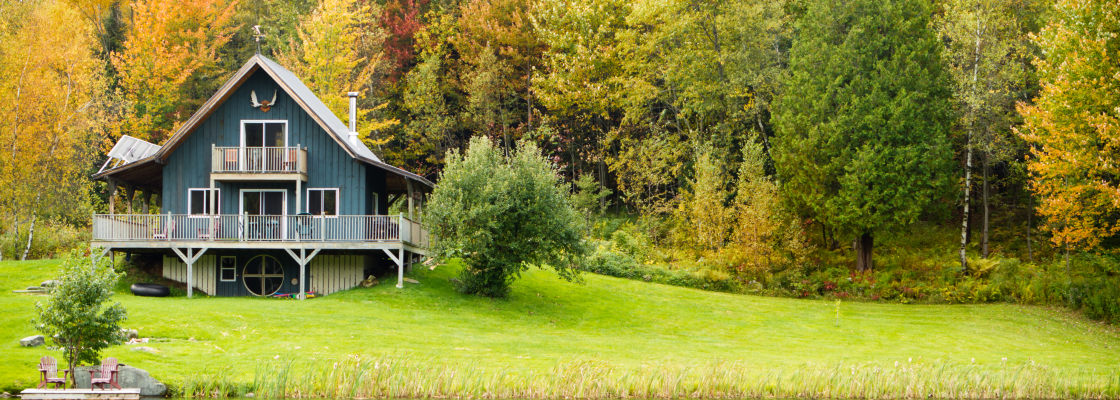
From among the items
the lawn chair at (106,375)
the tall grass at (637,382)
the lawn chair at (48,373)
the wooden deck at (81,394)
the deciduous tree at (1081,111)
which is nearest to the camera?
the wooden deck at (81,394)

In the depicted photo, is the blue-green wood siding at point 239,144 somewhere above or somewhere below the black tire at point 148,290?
above

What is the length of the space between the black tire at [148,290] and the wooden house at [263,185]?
3.54ft

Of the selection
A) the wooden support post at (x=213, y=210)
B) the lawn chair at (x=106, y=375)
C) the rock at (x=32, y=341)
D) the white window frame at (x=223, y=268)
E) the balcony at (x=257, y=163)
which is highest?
the balcony at (x=257, y=163)

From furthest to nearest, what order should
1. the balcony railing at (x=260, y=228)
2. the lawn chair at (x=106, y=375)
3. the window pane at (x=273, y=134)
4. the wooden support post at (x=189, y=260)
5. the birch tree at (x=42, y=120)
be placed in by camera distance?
the birch tree at (x=42, y=120) < the window pane at (x=273, y=134) < the balcony railing at (x=260, y=228) < the wooden support post at (x=189, y=260) < the lawn chair at (x=106, y=375)

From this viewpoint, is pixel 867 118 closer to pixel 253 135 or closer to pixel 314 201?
pixel 314 201

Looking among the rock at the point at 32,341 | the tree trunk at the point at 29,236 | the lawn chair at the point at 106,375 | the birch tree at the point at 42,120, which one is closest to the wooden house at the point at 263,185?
the tree trunk at the point at 29,236

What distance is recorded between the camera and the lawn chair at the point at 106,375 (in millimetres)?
14961

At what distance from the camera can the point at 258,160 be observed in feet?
97.0

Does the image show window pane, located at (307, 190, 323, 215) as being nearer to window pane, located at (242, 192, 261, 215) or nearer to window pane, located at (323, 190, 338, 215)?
window pane, located at (323, 190, 338, 215)

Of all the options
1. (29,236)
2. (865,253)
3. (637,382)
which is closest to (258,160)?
(29,236)

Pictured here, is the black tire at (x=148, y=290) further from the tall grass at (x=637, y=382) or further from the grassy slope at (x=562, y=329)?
the tall grass at (x=637, y=382)

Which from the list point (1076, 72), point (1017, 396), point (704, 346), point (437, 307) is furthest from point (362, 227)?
point (1076, 72)

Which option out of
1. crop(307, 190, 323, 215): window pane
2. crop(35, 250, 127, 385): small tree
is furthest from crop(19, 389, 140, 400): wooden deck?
crop(307, 190, 323, 215): window pane

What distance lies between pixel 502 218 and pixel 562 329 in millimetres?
4398
